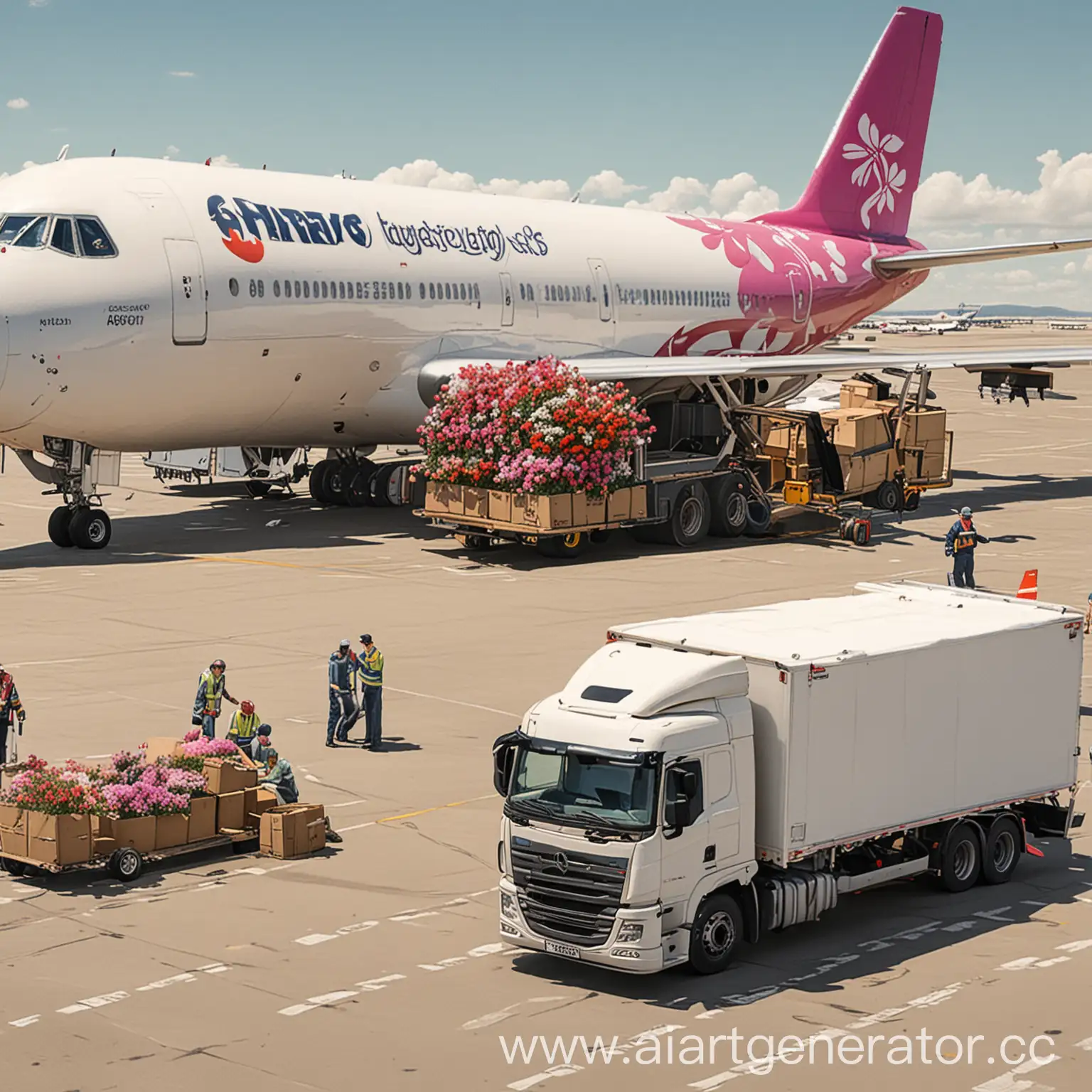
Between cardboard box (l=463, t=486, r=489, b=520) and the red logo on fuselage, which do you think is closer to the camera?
the red logo on fuselage

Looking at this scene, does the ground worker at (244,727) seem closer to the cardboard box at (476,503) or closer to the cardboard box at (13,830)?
the cardboard box at (13,830)

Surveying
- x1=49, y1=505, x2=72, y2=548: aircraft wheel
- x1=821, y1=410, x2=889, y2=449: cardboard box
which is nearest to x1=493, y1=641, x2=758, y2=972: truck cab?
x1=49, y1=505, x2=72, y2=548: aircraft wheel

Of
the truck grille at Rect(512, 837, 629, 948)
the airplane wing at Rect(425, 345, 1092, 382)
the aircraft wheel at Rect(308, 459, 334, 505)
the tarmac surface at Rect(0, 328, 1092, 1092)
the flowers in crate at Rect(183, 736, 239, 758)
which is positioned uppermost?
the airplane wing at Rect(425, 345, 1092, 382)

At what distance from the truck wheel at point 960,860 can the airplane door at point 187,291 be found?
21107 mm

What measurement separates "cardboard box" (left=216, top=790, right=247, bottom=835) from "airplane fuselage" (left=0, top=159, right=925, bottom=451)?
16.2 m

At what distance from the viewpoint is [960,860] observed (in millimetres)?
15805

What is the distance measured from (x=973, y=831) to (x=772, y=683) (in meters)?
3.07

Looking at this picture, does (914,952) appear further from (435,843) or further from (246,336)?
(246,336)

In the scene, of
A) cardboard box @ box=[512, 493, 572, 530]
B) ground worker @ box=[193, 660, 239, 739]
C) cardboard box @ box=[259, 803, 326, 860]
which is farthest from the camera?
cardboard box @ box=[512, 493, 572, 530]

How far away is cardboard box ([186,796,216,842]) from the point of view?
54.5 feet

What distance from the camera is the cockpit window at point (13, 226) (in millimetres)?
31703

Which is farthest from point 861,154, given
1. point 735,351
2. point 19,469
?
point 19,469

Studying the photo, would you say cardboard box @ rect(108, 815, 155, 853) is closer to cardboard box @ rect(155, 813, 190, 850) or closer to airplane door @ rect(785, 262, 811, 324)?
cardboard box @ rect(155, 813, 190, 850)

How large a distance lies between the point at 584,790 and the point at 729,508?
2445 centimetres
